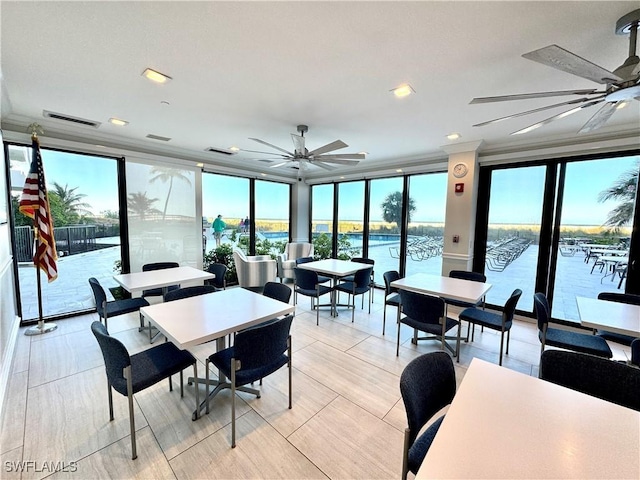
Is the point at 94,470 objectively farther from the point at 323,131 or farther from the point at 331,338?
the point at 323,131

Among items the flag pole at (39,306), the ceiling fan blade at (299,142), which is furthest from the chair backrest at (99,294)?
the ceiling fan blade at (299,142)

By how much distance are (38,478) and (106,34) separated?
2853 millimetres

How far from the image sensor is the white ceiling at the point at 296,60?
1572mm

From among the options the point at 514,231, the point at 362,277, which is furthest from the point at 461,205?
the point at 362,277

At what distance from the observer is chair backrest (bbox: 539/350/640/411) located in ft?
4.27

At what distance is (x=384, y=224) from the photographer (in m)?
5.94

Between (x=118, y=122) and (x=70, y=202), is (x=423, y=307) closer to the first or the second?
(x=118, y=122)

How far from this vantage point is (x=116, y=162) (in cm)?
426

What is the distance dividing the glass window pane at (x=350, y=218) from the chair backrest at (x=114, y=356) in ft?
17.1

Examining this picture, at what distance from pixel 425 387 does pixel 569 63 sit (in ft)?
6.63

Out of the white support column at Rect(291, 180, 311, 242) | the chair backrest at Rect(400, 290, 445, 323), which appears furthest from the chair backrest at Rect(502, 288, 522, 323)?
the white support column at Rect(291, 180, 311, 242)

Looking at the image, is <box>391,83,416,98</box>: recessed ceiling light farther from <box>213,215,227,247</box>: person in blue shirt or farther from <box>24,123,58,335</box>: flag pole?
<box>213,215,227,247</box>: person in blue shirt

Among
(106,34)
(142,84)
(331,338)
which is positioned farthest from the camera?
(331,338)

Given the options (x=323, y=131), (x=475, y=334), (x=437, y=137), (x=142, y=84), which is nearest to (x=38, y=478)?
(x=142, y=84)
